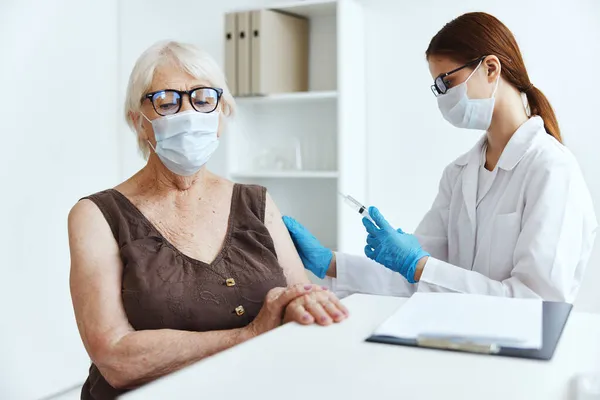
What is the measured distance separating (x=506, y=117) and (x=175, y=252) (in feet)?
3.22

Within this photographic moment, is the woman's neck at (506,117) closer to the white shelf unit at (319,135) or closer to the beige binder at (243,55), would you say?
the white shelf unit at (319,135)

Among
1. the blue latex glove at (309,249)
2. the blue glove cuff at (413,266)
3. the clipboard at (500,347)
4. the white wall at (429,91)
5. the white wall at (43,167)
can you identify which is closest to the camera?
the clipboard at (500,347)

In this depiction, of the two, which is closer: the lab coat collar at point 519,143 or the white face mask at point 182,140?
the white face mask at point 182,140

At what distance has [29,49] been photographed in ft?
10.2

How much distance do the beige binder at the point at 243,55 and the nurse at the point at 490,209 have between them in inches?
50.4

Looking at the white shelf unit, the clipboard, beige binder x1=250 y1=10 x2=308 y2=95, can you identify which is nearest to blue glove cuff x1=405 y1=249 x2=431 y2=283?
the clipboard

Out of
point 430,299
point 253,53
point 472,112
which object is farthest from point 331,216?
point 430,299

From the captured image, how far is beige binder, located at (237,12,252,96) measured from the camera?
3.09 meters

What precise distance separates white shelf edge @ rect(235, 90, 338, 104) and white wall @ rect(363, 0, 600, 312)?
0.80 ft

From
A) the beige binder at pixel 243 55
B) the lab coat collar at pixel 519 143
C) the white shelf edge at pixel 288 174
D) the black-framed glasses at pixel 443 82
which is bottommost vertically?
the white shelf edge at pixel 288 174

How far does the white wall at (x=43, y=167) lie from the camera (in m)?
3.00

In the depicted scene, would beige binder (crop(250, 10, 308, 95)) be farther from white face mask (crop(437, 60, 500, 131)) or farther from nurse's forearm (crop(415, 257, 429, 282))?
nurse's forearm (crop(415, 257, 429, 282))

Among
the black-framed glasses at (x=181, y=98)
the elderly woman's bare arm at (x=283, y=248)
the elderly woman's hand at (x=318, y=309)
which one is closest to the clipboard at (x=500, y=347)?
the elderly woman's hand at (x=318, y=309)

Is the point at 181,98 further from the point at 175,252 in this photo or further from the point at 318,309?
the point at 318,309
